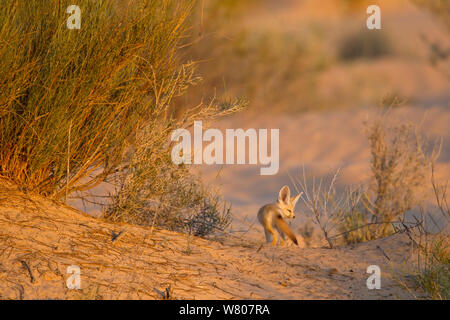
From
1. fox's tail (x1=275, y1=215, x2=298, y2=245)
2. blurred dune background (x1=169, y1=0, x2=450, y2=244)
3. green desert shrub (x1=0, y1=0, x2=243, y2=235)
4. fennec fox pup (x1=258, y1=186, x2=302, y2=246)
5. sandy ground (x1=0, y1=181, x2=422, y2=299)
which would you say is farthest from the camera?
blurred dune background (x1=169, y1=0, x2=450, y2=244)

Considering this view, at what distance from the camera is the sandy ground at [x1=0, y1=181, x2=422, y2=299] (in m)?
3.73

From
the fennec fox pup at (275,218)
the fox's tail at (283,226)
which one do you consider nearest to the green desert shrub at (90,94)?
the fennec fox pup at (275,218)

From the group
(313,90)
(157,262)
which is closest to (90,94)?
(157,262)

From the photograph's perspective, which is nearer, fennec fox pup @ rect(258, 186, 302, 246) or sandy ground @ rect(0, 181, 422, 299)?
sandy ground @ rect(0, 181, 422, 299)

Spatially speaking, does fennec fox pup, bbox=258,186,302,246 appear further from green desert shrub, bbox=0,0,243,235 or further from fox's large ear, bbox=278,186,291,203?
green desert shrub, bbox=0,0,243,235

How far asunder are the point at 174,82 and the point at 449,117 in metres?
8.76

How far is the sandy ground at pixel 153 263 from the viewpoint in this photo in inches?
147

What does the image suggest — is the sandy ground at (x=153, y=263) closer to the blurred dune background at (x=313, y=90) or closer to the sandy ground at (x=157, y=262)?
the sandy ground at (x=157, y=262)

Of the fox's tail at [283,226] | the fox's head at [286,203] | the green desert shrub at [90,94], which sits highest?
the green desert shrub at [90,94]

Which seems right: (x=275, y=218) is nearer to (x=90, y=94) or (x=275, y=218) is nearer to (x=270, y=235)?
(x=270, y=235)

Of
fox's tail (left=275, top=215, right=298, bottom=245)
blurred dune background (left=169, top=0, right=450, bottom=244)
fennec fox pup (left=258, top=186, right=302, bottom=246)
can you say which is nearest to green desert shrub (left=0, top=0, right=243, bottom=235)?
blurred dune background (left=169, top=0, right=450, bottom=244)

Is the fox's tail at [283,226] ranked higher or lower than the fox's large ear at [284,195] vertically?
lower

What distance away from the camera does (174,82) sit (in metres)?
5.21

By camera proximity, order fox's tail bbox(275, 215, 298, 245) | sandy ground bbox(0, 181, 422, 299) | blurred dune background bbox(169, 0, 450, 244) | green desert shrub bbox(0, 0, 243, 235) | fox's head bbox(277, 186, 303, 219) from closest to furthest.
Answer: sandy ground bbox(0, 181, 422, 299), green desert shrub bbox(0, 0, 243, 235), fox's tail bbox(275, 215, 298, 245), fox's head bbox(277, 186, 303, 219), blurred dune background bbox(169, 0, 450, 244)
